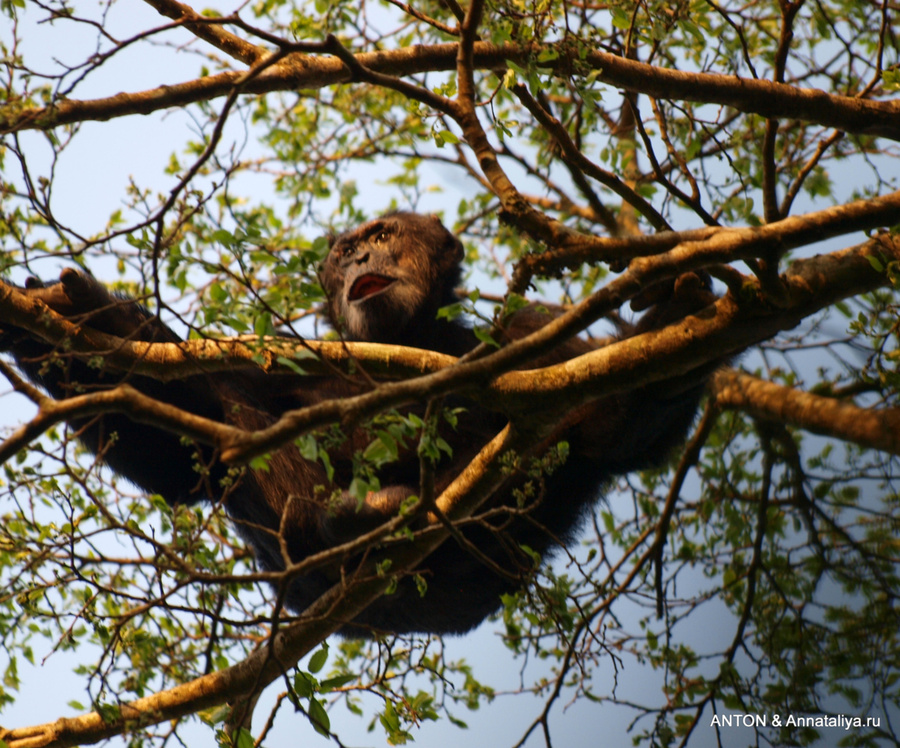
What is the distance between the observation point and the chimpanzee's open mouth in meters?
5.61

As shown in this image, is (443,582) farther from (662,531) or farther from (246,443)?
(246,443)

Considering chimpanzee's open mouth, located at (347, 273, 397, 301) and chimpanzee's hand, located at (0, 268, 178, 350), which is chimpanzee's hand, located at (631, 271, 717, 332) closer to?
chimpanzee's open mouth, located at (347, 273, 397, 301)

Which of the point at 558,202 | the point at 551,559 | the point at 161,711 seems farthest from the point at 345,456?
the point at 558,202

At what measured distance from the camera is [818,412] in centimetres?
332

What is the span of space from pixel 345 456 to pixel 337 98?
3.88 m

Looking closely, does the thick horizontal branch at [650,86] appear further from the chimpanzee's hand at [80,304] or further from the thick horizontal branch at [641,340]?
the chimpanzee's hand at [80,304]

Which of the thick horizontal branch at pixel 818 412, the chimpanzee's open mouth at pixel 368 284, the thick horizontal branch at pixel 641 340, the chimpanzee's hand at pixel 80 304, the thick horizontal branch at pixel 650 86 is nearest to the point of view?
the thick horizontal branch at pixel 641 340

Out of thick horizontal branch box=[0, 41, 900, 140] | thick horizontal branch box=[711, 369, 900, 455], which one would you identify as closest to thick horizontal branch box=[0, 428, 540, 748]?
thick horizontal branch box=[711, 369, 900, 455]

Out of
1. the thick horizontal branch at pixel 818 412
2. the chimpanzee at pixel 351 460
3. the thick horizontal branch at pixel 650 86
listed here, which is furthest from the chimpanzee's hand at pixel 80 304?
the thick horizontal branch at pixel 818 412

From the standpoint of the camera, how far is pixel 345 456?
5.00 metres

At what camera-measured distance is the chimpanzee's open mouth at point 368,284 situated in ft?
18.4

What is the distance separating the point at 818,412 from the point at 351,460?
2627 millimetres

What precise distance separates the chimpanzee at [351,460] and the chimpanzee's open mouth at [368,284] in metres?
0.08

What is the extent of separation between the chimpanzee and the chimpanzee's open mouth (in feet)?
0.25
